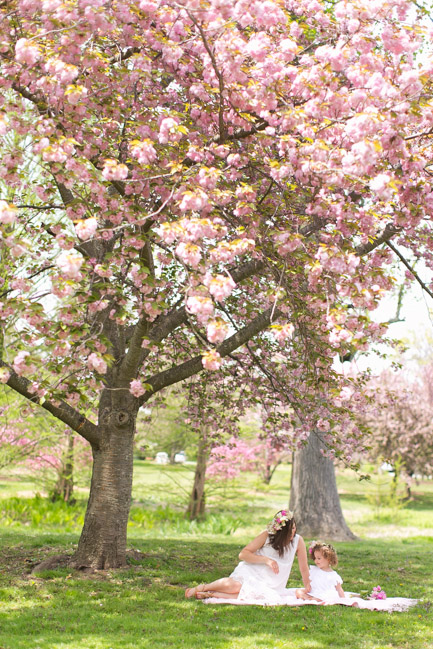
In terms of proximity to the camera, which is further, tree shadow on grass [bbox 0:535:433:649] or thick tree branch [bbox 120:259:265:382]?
thick tree branch [bbox 120:259:265:382]

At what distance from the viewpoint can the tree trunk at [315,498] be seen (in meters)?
14.2

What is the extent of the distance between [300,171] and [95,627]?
14.1ft

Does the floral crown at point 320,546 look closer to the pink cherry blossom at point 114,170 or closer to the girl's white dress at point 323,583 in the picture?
the girl's white dress at point 323,583

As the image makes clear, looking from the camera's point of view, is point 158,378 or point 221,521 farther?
point 221,521

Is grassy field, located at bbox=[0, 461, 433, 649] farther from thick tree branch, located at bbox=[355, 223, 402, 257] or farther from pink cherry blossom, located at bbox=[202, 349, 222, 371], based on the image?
thick tree branch, located at bbox=[355, 223, 402, 257]

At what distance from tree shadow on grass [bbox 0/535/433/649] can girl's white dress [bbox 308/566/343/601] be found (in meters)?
0.39

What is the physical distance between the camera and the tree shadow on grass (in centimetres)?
496

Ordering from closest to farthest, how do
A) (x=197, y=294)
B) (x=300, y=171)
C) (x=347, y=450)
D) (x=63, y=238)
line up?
1. (x=197, y=294)
2. (x=63, y=238)
3. (x=300, y=171)
4. (x=347, y=450)

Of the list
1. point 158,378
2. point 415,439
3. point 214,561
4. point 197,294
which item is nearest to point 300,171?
point 197,294

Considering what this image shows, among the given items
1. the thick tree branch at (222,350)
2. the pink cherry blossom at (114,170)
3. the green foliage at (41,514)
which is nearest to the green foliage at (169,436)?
the green foliage at (41,514)

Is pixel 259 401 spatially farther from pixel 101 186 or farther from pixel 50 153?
pixel 50 153

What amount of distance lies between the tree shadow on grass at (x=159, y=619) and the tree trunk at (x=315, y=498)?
633cm

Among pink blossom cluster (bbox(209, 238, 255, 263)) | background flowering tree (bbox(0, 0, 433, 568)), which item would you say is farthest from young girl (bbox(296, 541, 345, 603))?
pink blossom cluster (bbox(209, 238, 255, 263))

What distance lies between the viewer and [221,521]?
48.6ft
